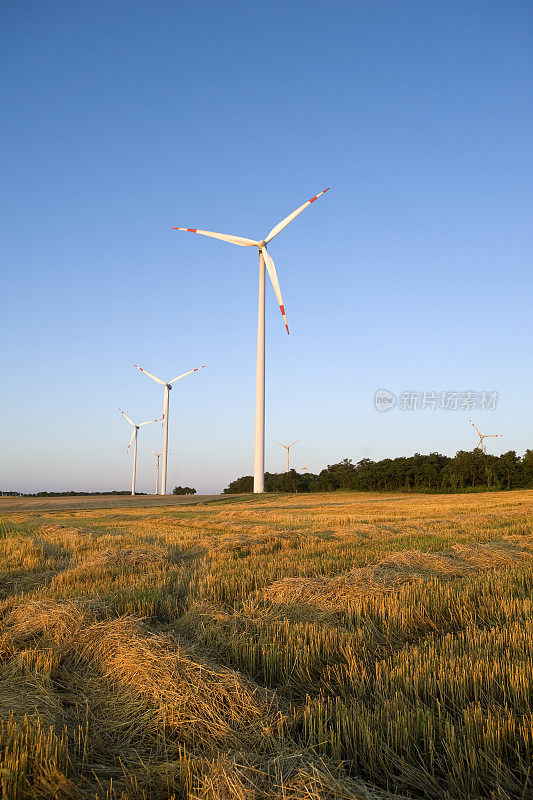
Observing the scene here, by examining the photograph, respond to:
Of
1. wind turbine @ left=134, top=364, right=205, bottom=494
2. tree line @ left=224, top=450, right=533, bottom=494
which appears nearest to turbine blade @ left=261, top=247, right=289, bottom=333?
wind turbine @ left=134, top=364, right=205, bottom=494

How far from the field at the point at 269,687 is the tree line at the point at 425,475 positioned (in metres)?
99.7

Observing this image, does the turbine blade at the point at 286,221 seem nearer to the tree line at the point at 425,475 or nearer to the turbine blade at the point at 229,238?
the turbine blade at the point at 229,238

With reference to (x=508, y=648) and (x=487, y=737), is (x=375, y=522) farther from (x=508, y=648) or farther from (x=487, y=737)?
(x=487, y=737)

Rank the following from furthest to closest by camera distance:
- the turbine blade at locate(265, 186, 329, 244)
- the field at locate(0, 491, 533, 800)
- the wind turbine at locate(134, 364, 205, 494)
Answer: the wind turbine at locate(134, 364, 205, 494)
the turbine blade at locate(265, 186, 329, 244)
the field at locate(0, 491, 533, 800)

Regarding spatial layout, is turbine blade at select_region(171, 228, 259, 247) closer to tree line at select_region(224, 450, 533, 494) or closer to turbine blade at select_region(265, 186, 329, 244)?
turbine blade at select_region(265, 186, 329, 244)

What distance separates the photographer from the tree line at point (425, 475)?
107938 millimetres

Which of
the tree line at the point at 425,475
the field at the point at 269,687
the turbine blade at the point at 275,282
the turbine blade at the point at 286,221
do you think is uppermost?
the turbine blade at the point at 286,221

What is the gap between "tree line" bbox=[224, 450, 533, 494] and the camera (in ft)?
354

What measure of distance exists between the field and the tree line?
99746 mm

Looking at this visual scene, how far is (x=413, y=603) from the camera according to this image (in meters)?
7.73

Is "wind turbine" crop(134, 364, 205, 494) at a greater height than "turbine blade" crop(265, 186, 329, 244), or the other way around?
"turbine blade" crop(265, 186, 329, 244)

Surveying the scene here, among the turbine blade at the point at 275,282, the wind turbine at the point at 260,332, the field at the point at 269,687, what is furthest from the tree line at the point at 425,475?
the field at the point at 269,687

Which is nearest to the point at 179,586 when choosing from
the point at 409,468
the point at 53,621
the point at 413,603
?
the point at 53,621

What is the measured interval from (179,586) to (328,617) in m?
3.47
